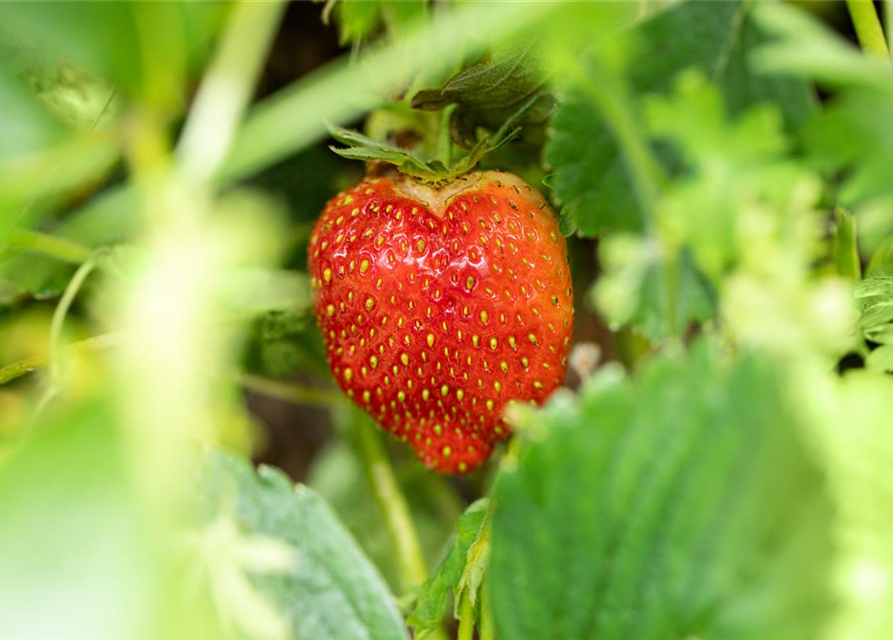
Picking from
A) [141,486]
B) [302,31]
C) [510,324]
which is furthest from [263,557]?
[302,31]

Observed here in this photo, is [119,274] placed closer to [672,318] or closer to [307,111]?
[307,111]

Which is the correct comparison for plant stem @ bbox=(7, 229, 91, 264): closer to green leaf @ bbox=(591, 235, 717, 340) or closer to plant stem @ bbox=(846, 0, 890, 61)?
green leaf @ bbox=(591, 235, 717, 340)

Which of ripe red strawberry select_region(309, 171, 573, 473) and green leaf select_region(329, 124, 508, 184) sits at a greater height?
green leaf select_region(329, 124, 508, 184)

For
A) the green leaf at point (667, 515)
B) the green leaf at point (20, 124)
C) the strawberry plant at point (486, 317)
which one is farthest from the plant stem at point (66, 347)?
the green leaf at point (667, 515)

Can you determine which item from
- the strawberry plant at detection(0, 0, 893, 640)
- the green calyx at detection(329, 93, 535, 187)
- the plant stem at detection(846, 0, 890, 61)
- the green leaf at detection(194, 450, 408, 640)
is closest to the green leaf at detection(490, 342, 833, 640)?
the strawberry plant at detection(0, 0, 893, 640)

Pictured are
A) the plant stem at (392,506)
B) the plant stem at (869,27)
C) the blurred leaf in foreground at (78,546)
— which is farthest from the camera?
the plant stem at (392,506)

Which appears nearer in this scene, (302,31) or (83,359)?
(83,359)

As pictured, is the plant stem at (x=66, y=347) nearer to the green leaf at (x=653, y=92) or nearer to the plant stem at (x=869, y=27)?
the green leaf at (x=653, y=92)
